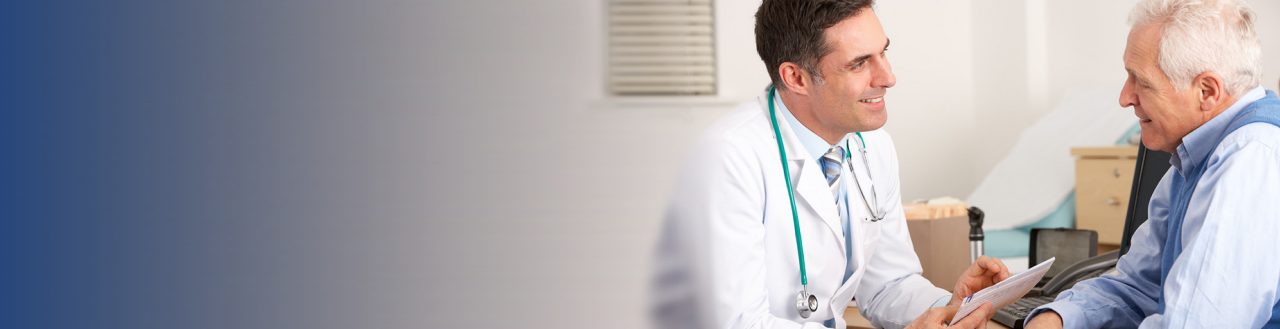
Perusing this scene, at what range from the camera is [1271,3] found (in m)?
3.87

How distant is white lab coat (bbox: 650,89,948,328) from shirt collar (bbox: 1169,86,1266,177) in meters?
0.41

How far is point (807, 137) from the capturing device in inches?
56.4

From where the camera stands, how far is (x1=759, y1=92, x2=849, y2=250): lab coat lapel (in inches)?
52.5

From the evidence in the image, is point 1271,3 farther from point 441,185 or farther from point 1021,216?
point 441,185

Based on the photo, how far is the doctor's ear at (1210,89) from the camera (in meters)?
1.00

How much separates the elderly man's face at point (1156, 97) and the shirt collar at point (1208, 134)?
0.02m

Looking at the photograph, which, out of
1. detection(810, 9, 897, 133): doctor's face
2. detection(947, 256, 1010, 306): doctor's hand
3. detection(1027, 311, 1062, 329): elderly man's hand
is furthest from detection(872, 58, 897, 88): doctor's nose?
detection(1027, 311, 1062, 329): elderly man's hand

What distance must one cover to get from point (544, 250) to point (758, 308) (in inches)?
30.1

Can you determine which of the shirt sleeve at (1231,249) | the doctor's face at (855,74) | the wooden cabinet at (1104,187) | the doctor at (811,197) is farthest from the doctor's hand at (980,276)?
the wooden cabinet at (1104,187)

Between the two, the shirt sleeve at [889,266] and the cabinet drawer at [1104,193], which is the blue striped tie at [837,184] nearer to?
the shirt sleeve at [889,266]

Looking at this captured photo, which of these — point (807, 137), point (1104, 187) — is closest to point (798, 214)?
point (807, 137)

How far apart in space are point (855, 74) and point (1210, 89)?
435 millimetres

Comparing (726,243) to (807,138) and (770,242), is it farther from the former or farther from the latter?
(807,138)

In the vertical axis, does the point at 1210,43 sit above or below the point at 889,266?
above
